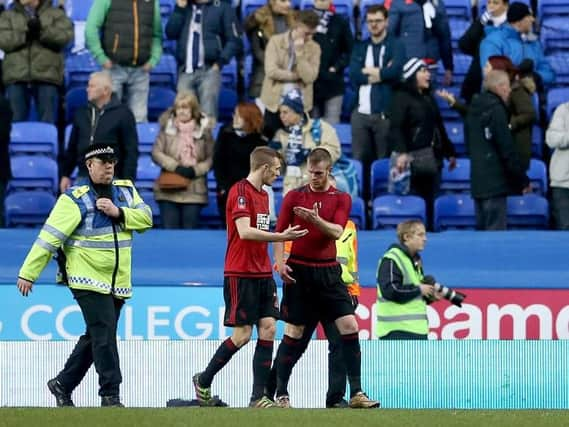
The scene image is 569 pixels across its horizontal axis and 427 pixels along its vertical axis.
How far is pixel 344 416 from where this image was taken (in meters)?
11.2

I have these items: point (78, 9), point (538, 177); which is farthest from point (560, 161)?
point (78, 9)

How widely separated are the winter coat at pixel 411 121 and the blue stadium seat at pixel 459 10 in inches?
140

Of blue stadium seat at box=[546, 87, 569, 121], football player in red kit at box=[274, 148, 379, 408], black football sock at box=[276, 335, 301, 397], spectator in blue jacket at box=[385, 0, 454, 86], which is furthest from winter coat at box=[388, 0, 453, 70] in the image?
black football sock at box=[276, 335, 301, 397]

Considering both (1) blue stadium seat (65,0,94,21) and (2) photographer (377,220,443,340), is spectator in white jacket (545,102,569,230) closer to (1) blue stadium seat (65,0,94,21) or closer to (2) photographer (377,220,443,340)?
(2) photographer (377,220,443,340)

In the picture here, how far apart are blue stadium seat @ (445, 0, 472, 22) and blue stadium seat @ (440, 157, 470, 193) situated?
10.2 ft

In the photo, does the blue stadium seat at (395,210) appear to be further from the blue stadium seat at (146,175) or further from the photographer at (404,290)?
the photographer at (404,290)

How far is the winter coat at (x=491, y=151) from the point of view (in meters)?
16.8

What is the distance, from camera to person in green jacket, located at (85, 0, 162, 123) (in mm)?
17844

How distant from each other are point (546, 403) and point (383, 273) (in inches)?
66.3

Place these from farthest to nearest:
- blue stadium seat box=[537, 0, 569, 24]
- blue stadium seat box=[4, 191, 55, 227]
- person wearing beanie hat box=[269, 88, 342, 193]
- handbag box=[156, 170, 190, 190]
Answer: blue stadium seat box=[537, 0, 569, 24], blue stadium seat box=[4, 191, 55, 227], handbag box=[156, 170, 190, 190], person wearing beanie hat box=[269, 88, 342, 193]

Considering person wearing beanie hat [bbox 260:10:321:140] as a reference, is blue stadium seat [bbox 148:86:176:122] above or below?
below

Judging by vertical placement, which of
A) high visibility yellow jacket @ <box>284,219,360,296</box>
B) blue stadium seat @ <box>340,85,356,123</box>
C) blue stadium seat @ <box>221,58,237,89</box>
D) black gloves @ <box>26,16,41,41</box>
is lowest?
high visibility yellow jacket @ <box>284,219,360,296</box>

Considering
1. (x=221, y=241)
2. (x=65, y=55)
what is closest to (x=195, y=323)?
(x=221, y=241)

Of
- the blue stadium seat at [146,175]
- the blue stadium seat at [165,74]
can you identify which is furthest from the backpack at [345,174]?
the blue stadium seat at [165,74]
